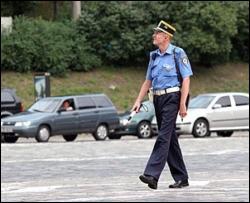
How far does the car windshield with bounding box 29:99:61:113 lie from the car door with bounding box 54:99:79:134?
40 centimetres

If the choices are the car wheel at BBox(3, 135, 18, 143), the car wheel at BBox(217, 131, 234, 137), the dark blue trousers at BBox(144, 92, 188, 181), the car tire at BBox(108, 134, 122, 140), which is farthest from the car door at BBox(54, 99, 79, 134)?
the dark blue trousers at BBox(144, 92, 188, 181)

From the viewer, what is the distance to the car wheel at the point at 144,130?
28.5 m

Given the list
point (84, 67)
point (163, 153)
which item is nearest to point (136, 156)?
point (163, 153)

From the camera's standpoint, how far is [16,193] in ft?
37.2

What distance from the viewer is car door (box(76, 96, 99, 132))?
26.7 m

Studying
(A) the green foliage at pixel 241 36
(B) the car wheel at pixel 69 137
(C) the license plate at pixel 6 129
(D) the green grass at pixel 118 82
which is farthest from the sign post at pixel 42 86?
(A) the green foliage at pixel 241 36

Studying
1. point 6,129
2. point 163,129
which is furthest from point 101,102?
point 163,129

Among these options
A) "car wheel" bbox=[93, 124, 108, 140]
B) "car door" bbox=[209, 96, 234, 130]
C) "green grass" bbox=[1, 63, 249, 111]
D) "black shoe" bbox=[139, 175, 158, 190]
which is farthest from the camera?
"green grass" bbox=[1, 63, 249, 111]

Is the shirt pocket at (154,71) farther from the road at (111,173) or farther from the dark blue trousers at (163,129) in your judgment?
the road at (111,173)

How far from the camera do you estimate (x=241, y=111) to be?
1120 inches

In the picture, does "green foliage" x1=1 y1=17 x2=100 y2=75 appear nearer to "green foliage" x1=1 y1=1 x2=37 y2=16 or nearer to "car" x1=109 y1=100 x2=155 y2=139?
"green foliage" x1=1 y1=1 x2=37 y2=16

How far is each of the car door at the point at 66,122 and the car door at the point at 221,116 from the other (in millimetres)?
4897

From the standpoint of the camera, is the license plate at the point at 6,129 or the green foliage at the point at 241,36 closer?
the license plate at the point at 6,129

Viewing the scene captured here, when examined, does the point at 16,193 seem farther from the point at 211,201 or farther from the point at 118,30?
the point at 118,30
